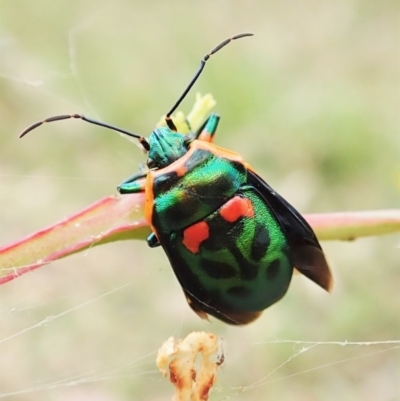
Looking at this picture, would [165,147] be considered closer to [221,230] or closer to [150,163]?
[150,163]

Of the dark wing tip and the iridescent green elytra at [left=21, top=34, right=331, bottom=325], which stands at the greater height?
the iridescent green elytra at [left=21, top=34, right=331, bottom=325]

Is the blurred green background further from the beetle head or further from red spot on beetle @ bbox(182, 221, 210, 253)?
red spot on beetle @ bbox(182, 221, 210, 253)

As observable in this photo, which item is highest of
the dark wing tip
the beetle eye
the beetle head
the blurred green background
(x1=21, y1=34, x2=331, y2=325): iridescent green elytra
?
the beetle head

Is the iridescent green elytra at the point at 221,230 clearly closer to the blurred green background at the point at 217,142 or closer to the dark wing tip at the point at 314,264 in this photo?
the dark wing tip at the point at 314,264

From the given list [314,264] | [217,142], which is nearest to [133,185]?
[314,264]

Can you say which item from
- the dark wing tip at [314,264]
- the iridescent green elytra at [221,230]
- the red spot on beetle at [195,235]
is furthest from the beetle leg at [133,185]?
the dark wing tip at [314,264]

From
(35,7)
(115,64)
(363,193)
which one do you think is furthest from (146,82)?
(363,193)

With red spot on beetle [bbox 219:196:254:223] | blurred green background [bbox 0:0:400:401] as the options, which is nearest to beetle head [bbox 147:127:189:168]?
red spot on beetle [bbox 219:196:254:223]
